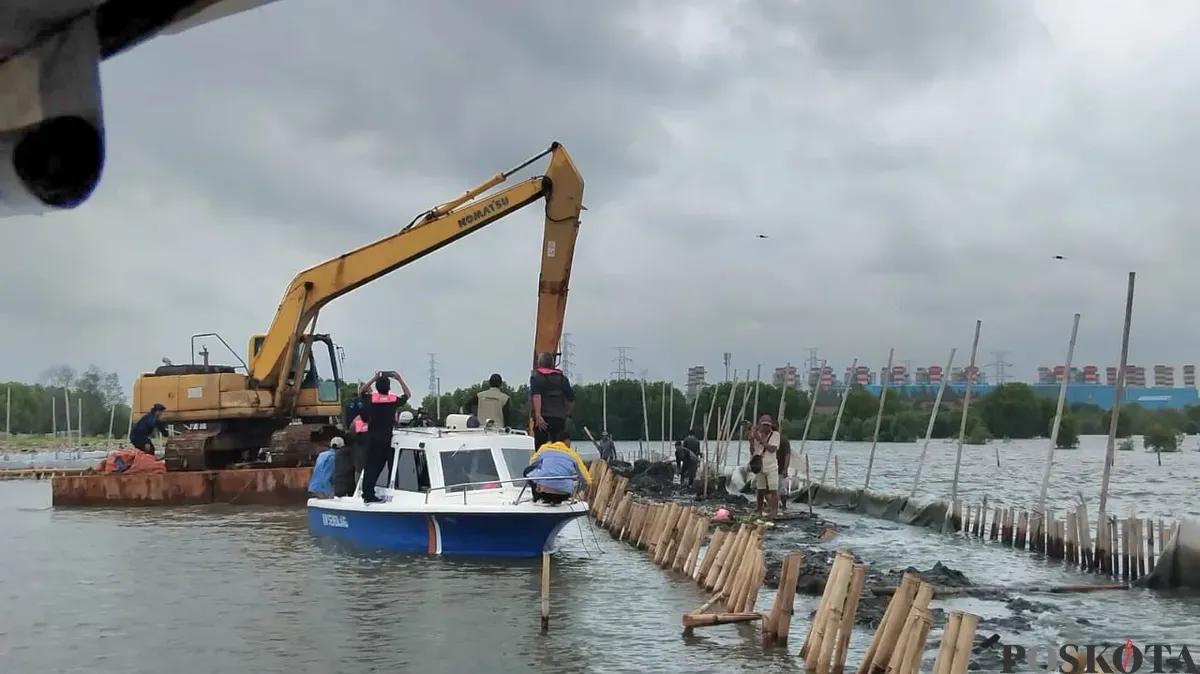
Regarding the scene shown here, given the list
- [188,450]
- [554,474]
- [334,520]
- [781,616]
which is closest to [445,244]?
[188,450]

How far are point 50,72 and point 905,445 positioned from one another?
11409 centimetres

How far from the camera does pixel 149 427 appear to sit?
2902cm

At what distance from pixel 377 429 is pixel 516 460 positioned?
217cm

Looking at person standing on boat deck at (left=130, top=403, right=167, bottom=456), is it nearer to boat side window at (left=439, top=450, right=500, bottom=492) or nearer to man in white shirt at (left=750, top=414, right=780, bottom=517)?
boat side window at (left=439, top=450, right=500, bottom=492)

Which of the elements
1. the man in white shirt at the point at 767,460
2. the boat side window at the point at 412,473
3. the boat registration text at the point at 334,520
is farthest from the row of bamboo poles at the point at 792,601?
the boat registration text at the point at 334,520

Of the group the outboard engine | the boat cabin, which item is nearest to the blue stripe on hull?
the boat cabin

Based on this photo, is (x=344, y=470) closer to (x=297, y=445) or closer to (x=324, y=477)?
(x=324, y=477)

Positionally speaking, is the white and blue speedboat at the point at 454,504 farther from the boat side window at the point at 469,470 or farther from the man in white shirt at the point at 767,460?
the man in white shirt at the point at 767,460

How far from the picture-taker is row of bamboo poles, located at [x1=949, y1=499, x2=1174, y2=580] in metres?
15.1

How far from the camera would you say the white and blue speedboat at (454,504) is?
16312 mm

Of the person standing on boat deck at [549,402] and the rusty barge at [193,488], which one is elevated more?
the person standing on boat deck at [549,402]

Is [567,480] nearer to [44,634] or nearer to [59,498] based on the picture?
[44,634]

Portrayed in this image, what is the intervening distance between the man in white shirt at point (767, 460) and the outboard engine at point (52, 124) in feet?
66.2

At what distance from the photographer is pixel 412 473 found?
58.9ft
